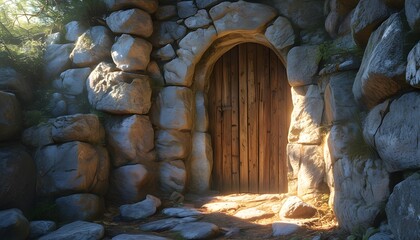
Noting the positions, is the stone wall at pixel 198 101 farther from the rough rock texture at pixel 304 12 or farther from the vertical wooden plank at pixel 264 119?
the vertical wooden plank at pixel 264 119

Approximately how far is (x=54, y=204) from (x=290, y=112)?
9.26 ft

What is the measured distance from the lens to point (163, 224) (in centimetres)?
362

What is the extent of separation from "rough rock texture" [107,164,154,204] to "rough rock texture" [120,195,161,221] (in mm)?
204

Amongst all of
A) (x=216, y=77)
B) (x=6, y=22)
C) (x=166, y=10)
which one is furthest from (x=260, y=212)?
(x=6, y=22)

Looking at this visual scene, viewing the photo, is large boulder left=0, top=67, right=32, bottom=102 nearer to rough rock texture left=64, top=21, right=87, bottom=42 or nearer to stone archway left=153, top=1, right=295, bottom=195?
rough rock texture left=64, top=21, right=87, bottom=42

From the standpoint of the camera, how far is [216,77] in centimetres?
517

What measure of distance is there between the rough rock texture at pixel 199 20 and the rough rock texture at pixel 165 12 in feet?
0.83

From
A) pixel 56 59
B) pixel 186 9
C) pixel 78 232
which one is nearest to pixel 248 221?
pixel 78 232

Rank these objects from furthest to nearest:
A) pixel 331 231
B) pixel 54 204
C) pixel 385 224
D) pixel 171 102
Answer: pixel 171 102
pixel 54 204
pixel 331 231
pixel 385 224

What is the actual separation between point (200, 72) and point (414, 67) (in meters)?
3.29

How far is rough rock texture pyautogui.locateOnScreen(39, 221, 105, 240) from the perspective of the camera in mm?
3127

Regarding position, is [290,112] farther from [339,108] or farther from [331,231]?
[331,231]

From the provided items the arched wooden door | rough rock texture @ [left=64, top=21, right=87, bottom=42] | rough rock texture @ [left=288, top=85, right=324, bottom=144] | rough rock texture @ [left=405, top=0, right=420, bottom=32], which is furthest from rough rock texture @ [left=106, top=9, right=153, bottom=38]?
rough rock texture @ [left=405, top=0, right=420, bottom=32]

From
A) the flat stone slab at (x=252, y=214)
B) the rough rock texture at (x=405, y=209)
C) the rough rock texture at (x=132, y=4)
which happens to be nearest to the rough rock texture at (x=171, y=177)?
the flat stone slab at (x=252, y=214)
